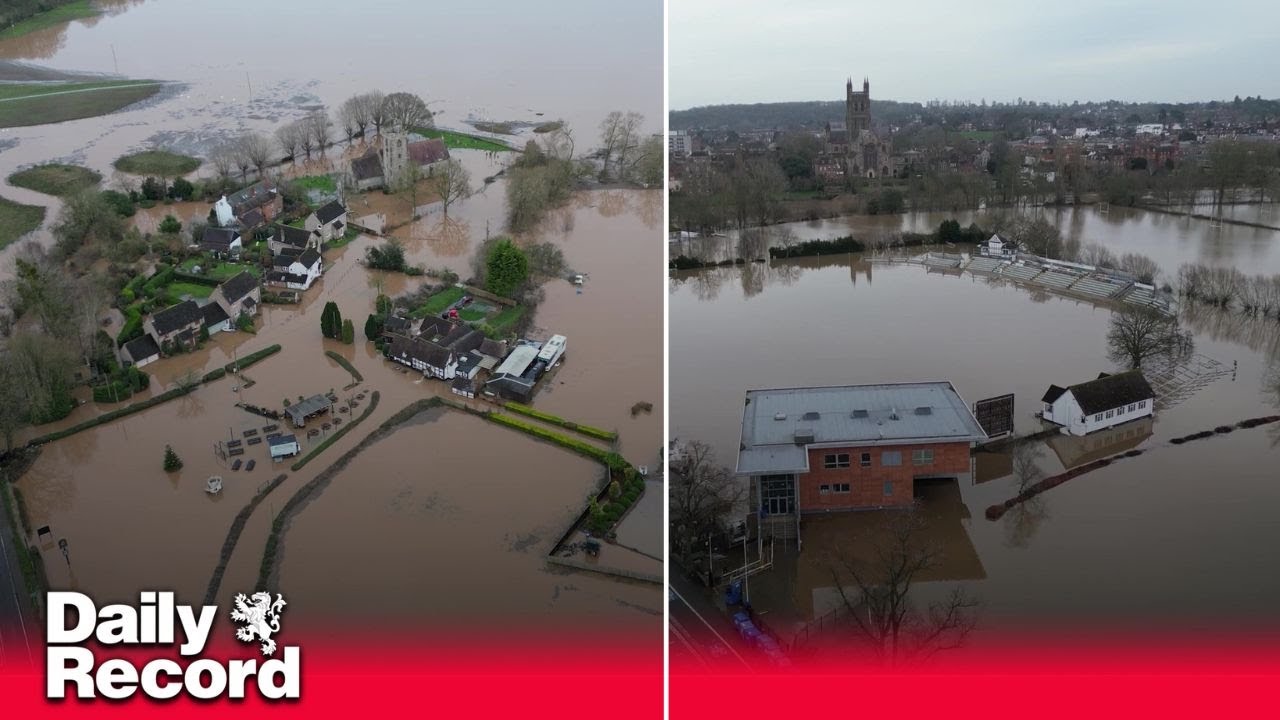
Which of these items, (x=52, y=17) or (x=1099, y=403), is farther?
(x=52, y=17)

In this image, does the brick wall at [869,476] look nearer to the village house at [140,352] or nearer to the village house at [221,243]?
the village house at [140,352]

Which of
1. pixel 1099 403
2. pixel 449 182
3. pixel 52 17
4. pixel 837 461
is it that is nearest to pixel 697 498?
pixel 837 461

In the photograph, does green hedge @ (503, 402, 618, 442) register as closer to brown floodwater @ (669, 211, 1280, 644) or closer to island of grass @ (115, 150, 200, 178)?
brown floodwater @ (669, 211, 1280, 644)

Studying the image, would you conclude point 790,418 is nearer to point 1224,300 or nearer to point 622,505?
point 622,505

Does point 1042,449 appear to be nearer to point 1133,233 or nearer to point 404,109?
point 1133,233

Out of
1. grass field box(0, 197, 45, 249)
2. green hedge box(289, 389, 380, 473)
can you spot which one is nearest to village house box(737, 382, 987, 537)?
green hedge box(289, 389, 380, 473)

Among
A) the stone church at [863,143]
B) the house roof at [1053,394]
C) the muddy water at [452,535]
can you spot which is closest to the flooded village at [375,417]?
the muddy water at [452,535]
